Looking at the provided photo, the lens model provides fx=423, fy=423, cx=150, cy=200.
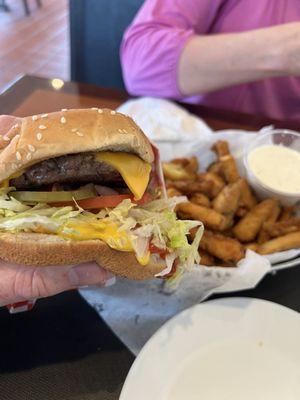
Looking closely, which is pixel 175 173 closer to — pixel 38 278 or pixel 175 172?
pixel 175 172

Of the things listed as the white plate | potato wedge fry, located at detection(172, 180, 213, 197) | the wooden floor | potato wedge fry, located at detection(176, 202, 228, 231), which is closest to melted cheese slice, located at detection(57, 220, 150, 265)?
the white plate

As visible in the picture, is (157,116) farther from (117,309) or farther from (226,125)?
(117,309)

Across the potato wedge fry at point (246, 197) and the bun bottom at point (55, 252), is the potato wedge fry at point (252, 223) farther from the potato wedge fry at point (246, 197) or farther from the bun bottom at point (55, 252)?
the bun bottom at point (55, 252)

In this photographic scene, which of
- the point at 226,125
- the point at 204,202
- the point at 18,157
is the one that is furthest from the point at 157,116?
the point at 18,157

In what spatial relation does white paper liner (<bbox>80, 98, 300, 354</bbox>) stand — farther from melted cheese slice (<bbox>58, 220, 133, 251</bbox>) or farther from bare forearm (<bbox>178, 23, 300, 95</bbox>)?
bare forearm (<bbox>178, 23, 300, 95</bbox>)

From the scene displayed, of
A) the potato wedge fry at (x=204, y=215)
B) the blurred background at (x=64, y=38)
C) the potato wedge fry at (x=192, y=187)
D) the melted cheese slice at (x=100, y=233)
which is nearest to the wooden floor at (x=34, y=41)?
the blurred background at (x=64, y=38)

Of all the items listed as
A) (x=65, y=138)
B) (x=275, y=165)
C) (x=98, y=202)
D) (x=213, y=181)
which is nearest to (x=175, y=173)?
(x=213, y=181)

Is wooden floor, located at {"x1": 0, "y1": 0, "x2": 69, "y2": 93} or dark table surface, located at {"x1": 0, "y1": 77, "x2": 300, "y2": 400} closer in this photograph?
dark table surface, located at {"x1": 0, "y1": 77, "x2": 300, "y2": 400}
